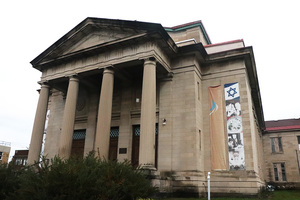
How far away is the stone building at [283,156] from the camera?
120 ft

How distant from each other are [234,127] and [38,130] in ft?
49.5

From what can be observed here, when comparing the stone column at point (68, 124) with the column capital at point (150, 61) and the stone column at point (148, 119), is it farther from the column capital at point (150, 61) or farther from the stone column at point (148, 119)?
the column capital at point (150, 61)

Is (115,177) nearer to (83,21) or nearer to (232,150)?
(232,150)

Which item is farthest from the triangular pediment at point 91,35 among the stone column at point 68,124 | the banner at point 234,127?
the banner at point 234,127

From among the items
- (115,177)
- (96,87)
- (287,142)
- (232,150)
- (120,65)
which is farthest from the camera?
(287,142)

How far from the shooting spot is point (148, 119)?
15.0 m

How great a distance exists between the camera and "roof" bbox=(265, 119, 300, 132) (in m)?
38.3

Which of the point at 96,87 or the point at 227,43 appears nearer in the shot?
the point at 227,43

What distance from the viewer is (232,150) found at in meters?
16.5

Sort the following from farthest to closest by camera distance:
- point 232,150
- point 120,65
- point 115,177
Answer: point 120,65
point 232,150
point 115,177

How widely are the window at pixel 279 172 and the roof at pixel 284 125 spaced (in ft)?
18.0

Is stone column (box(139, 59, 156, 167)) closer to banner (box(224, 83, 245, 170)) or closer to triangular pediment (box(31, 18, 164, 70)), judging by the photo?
triangular pediment (box(31, 18, 164, 70))

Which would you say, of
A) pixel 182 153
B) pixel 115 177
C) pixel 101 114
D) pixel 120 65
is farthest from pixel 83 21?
pixel 115 177

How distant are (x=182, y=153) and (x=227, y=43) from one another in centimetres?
947
